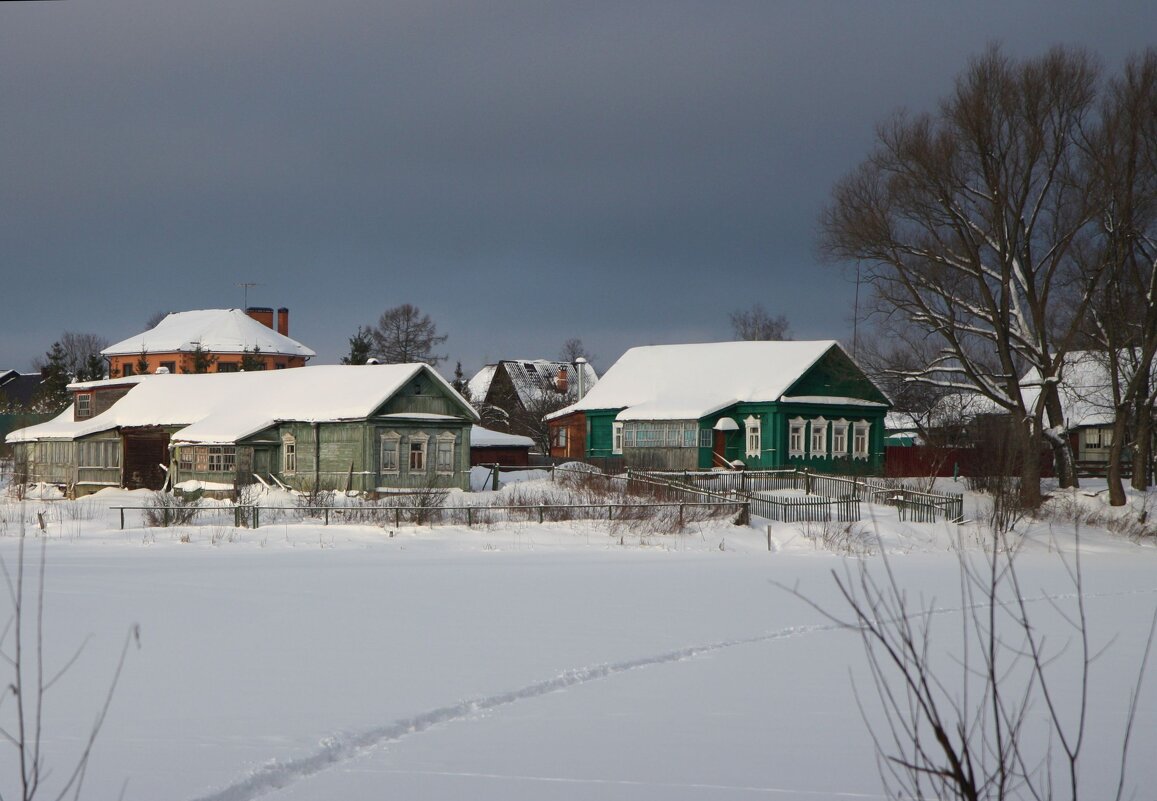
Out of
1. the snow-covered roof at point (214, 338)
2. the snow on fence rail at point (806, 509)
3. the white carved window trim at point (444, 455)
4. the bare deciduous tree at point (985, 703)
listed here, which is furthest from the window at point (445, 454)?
the snow-covered roof at point (214, 338)

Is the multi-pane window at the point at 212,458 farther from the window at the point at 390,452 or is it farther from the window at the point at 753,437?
the window at the point at 753,437

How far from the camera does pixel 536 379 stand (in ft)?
229

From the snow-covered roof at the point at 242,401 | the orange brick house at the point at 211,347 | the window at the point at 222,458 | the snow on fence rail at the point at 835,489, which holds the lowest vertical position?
the snow on fence rail at the point at 835,489

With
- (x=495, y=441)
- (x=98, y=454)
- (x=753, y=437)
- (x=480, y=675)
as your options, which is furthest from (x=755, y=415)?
(x=480, y=675)

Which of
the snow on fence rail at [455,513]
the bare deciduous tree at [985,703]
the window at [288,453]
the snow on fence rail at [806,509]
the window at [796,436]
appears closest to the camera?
the bare deciduous tree at [985,703]

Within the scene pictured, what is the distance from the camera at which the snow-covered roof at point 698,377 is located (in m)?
42.9

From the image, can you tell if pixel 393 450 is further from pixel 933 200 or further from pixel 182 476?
pixel 933 200

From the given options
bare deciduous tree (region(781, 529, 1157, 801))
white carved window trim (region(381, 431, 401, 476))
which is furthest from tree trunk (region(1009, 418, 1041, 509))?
white carved window trim (region(381, 431, 401, 476))

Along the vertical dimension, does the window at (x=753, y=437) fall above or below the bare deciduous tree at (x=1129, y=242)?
below

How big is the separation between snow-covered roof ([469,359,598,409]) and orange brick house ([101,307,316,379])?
→ 10398 mm

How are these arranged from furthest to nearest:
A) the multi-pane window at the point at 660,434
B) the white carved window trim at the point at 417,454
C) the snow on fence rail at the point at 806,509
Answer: the multi-pane window at the point at 660,434 → the white carved window trim at the point at 417,454 → the snow on fence rail at the point at 806,509

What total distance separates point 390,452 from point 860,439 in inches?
684

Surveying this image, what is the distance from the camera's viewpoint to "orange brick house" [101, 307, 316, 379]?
67875 millimetres

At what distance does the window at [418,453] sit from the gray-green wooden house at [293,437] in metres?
0.03
